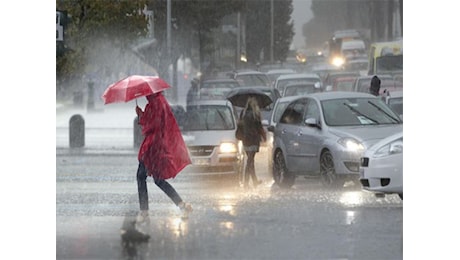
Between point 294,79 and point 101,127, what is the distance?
6.19 feet

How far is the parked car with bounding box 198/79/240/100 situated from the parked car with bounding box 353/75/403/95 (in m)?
1.15

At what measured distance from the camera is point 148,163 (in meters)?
11.9

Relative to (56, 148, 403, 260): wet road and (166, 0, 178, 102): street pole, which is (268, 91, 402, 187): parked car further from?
(166, 0, 178, 102): street pole

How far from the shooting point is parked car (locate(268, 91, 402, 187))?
40.5 feet

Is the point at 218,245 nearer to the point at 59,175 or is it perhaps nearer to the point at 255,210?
the point at 255,210

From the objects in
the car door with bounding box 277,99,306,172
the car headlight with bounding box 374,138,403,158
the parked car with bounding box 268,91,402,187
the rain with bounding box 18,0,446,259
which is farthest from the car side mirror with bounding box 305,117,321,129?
the car headlight with bounding box 374,138,403,158

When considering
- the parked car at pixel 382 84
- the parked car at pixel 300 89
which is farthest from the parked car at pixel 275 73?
the parked car at pixel 382 84

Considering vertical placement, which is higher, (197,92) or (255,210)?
(197,92)

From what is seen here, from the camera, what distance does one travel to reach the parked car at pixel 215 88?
1272 cm

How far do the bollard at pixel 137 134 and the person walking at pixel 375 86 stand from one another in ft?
7.08

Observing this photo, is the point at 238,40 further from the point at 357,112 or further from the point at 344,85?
the point at 357,112
